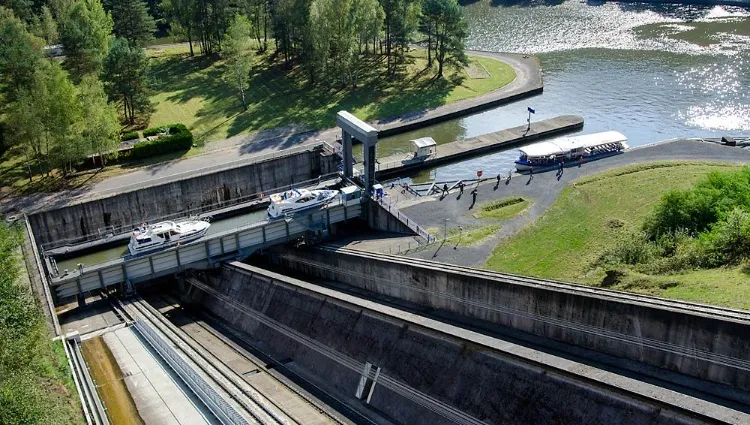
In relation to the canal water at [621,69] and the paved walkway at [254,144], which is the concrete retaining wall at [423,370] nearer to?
the paved walkway at [254,144]

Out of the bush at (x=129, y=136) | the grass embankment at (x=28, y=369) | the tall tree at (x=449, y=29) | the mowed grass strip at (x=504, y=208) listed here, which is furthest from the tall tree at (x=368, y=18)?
the grass embankment at (x=28, y=369)

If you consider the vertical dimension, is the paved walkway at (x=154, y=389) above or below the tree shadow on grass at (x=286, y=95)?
below

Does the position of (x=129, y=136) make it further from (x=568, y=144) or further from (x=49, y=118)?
(x=568, y=144)

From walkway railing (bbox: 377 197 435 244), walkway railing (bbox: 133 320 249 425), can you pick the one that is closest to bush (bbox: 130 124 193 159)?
walkway railing (bbox: 377 197 435 244)

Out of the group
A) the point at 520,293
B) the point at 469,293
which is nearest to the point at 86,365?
the point at 469,293

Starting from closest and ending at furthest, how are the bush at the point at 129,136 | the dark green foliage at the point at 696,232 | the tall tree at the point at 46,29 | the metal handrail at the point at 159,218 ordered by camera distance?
1. the dark green foliage at the point at 696,232
2. the metal handrail at the point at 159,218
3. the bush at the point at 129,136
4. the tall tree at the point at 46,29

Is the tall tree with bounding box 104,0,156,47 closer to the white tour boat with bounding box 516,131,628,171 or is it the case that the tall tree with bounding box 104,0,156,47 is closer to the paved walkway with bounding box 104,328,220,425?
the white tour boat with bounding box 516,131,628,171

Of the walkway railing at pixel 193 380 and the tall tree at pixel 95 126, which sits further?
the tall tree at pixel 95 126
